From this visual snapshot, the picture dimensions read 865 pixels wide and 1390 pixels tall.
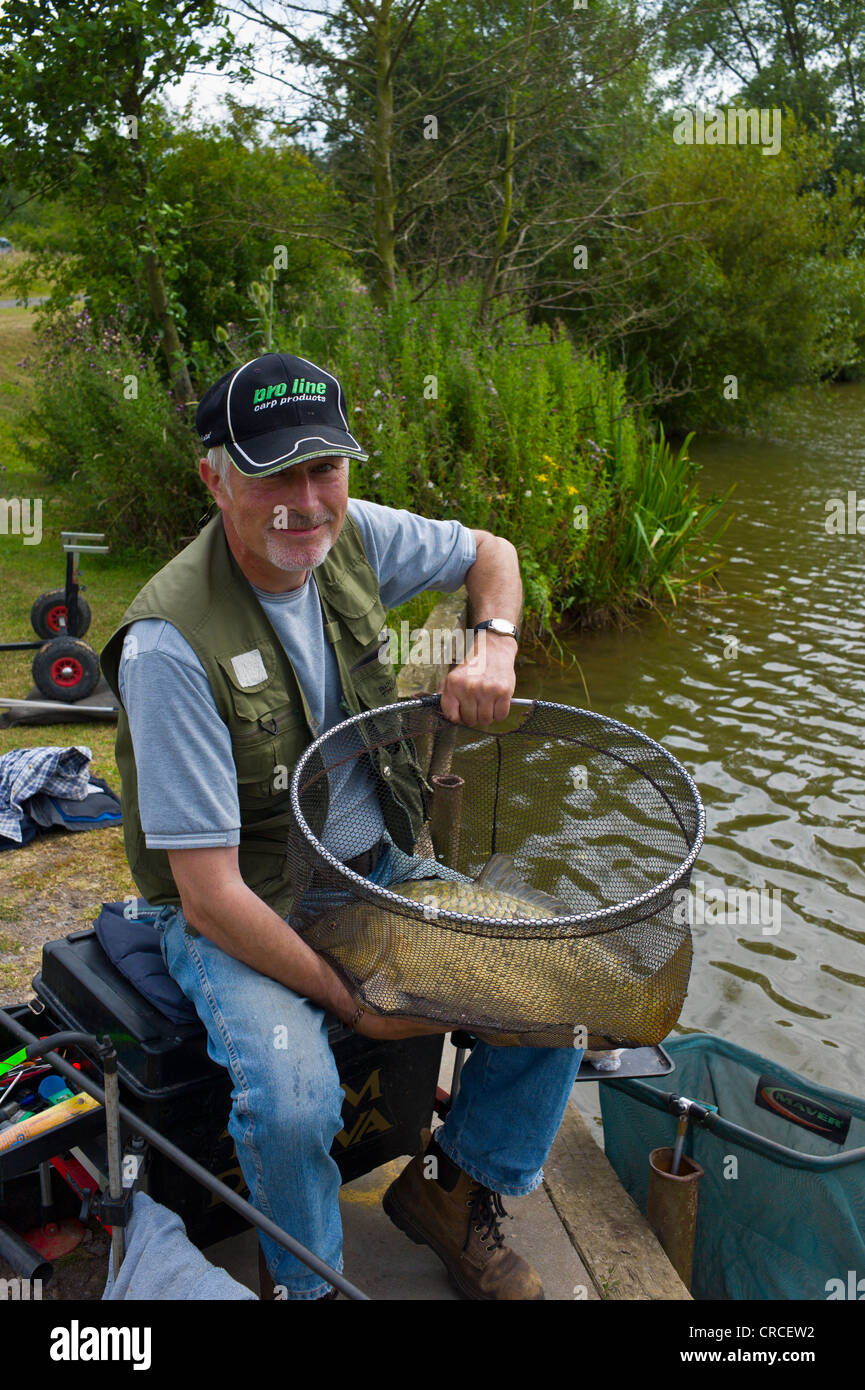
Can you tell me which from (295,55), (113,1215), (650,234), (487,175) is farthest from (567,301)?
(113,1215)

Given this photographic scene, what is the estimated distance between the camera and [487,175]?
36.0 feet

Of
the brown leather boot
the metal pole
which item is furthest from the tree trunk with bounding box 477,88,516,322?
the metal pole

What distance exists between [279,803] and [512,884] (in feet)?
2.04

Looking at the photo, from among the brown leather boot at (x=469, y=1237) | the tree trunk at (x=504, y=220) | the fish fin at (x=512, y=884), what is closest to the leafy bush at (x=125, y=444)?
the tree trunk at (x=504, y=220)

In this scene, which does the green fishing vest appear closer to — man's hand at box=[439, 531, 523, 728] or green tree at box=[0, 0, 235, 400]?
man's hand at box=[439, 531, 523, 728]

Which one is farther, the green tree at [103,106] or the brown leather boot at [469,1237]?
the green tree at [103,106]

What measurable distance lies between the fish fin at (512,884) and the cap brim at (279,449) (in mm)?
1071

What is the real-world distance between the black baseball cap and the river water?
3189 mm

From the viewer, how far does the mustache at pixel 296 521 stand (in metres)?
2.25

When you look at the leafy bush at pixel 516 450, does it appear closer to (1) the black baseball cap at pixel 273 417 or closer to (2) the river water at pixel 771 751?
(2) the river water at pixel 771 751

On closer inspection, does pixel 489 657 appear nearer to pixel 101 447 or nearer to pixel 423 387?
pixel 423 387

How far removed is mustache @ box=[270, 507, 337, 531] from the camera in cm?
225

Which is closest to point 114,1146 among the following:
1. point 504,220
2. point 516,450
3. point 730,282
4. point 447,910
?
point 447,910
